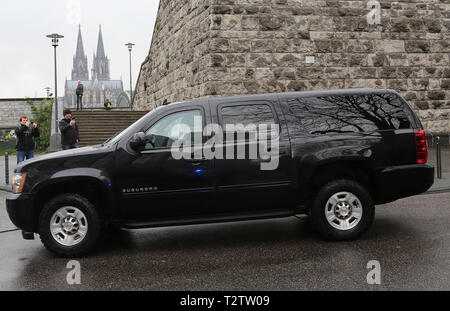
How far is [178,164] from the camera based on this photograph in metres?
6.12

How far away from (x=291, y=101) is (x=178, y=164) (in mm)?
1654

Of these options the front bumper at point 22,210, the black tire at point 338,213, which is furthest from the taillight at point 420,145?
the front bumper at point 22,210

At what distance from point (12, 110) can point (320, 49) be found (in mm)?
33020

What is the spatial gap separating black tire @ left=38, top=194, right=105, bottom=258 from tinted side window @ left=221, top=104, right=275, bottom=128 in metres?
1.93

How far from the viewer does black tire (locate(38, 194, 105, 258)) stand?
6035 mm

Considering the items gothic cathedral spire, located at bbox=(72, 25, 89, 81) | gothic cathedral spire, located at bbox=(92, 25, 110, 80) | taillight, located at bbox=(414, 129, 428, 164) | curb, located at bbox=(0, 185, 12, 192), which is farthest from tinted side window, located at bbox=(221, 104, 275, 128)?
gothic cathedral spire, located at bbox=(72, 25, 89, 81)

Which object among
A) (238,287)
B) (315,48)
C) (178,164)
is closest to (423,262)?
(238,287)

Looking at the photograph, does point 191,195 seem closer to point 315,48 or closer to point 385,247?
point 385,247

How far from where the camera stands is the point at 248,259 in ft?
18.7

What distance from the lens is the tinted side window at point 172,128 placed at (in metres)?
6.24

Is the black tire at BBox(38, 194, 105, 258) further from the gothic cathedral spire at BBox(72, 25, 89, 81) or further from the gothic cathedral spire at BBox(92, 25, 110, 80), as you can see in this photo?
the gothic cathedral spire at BBox(72, 25, 89, 81)

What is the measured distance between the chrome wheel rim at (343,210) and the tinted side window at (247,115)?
1255mm

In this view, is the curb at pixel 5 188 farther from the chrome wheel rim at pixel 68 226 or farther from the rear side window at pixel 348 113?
the rear side window at pixel 348 113

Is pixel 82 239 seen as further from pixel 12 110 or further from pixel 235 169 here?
pixel 12 110
